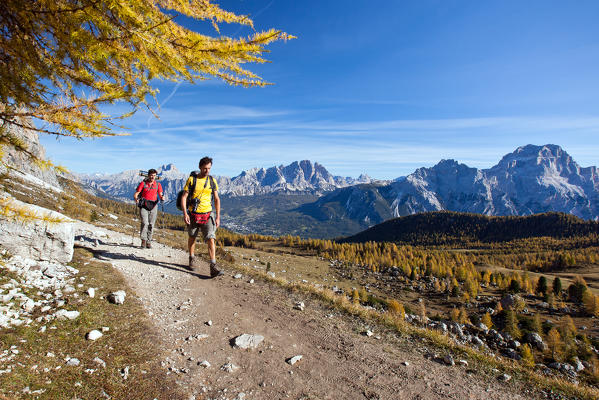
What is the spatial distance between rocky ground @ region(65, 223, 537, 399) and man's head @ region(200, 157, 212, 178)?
180 inches

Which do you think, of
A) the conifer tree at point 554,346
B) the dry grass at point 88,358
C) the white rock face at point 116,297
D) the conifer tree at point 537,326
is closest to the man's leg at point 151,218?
the white rock face at point 116,297

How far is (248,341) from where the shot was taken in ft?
20.9

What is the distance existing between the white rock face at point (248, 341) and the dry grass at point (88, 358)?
66.0 inches

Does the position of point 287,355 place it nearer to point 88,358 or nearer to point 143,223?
point 88,358

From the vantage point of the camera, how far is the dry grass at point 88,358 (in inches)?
163

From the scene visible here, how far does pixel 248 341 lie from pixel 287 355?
103 cm

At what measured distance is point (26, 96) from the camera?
17.1ft

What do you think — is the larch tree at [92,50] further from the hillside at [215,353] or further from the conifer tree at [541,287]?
the conifer tree at [541,287]

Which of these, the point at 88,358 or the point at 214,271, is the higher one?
the point at 214,271

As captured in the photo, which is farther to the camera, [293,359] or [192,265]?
[192,265]

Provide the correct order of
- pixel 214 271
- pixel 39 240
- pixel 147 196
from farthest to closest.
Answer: pixel 147 196, pixel 214 271, pixel 39 240

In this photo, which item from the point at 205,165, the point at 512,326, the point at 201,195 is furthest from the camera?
the point at 512,326

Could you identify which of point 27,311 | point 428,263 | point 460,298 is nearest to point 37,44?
point 27,311

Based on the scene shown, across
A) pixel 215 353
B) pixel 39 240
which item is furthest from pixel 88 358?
pixel 39 240
